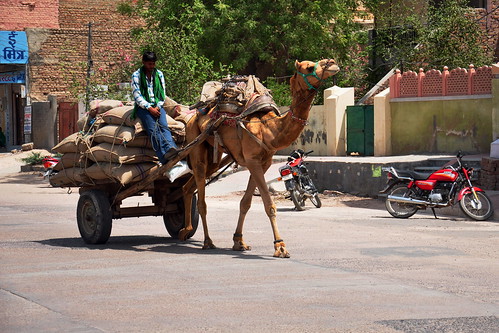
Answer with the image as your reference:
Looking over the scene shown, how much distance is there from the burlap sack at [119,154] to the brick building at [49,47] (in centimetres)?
3139

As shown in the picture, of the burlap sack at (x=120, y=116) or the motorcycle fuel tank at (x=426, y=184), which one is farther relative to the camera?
the motorcycle fuel tank at (x=426, y=184)

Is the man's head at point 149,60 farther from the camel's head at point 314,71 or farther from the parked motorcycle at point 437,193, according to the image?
the parked motorcycle at point 437,193

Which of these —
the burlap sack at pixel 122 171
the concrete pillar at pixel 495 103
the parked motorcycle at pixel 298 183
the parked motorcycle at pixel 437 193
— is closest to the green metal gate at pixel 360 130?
the concrete pillar at pixel 495 103

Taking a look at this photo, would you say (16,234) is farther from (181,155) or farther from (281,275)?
(281,275)

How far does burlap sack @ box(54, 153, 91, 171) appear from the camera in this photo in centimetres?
1326

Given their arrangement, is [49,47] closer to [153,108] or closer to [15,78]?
[15,78]

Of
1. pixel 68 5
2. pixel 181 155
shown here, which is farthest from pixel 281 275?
pixel 68 5

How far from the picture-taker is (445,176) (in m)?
17.9

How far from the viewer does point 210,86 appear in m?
13.5

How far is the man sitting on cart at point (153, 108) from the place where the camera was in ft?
41.7

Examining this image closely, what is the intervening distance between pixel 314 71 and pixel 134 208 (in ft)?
11.6

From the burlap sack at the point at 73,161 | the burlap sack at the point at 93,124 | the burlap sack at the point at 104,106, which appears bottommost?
the burlap sack at the point at 73,161

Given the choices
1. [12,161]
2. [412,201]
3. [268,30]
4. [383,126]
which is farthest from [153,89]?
[12,161]

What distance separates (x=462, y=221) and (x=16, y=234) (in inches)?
327
